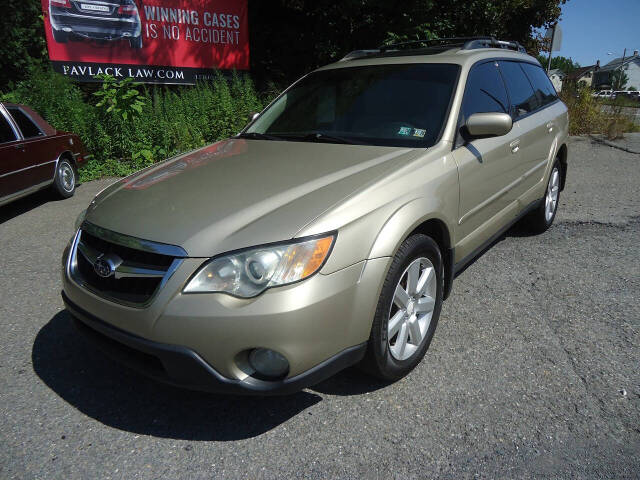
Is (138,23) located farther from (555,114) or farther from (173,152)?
(555,114)

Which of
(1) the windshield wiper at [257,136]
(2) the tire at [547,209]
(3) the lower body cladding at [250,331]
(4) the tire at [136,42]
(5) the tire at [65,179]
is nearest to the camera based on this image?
(3) the lower body cladding at [250,331]

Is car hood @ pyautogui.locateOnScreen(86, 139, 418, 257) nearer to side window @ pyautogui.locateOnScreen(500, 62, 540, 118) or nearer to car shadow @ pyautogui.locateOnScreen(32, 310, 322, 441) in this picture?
car shadow @ pyautogui.locateOnScreen(32, 310, 322, 441)

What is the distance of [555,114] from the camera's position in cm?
504

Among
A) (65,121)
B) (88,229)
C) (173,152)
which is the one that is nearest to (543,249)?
(88,229)

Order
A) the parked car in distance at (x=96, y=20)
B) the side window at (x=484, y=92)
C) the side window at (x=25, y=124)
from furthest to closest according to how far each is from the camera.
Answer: the parked car in distance at (x=96, y=20)
the side window at (x=25, y=124)
the side window at (x=484, y=92)

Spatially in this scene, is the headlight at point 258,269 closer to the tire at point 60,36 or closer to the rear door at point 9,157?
the rear door at point 9,157

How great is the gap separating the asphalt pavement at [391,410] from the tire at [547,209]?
130 centimetres

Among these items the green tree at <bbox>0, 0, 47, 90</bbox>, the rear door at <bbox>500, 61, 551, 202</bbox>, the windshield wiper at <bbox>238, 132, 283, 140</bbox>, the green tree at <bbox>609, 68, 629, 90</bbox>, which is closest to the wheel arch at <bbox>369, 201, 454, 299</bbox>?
the rear door at <bbox>500, 61, 551, 202</bbox>

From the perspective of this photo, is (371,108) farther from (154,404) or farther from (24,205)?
(24,205)

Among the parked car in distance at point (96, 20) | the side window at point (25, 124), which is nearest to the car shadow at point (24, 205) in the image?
the side window at point (25, 124)

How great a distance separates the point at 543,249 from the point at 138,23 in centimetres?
930

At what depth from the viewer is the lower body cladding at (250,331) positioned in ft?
6.91

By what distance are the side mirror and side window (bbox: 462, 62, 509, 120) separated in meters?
0.22

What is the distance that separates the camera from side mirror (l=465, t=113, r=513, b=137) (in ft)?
10.2
